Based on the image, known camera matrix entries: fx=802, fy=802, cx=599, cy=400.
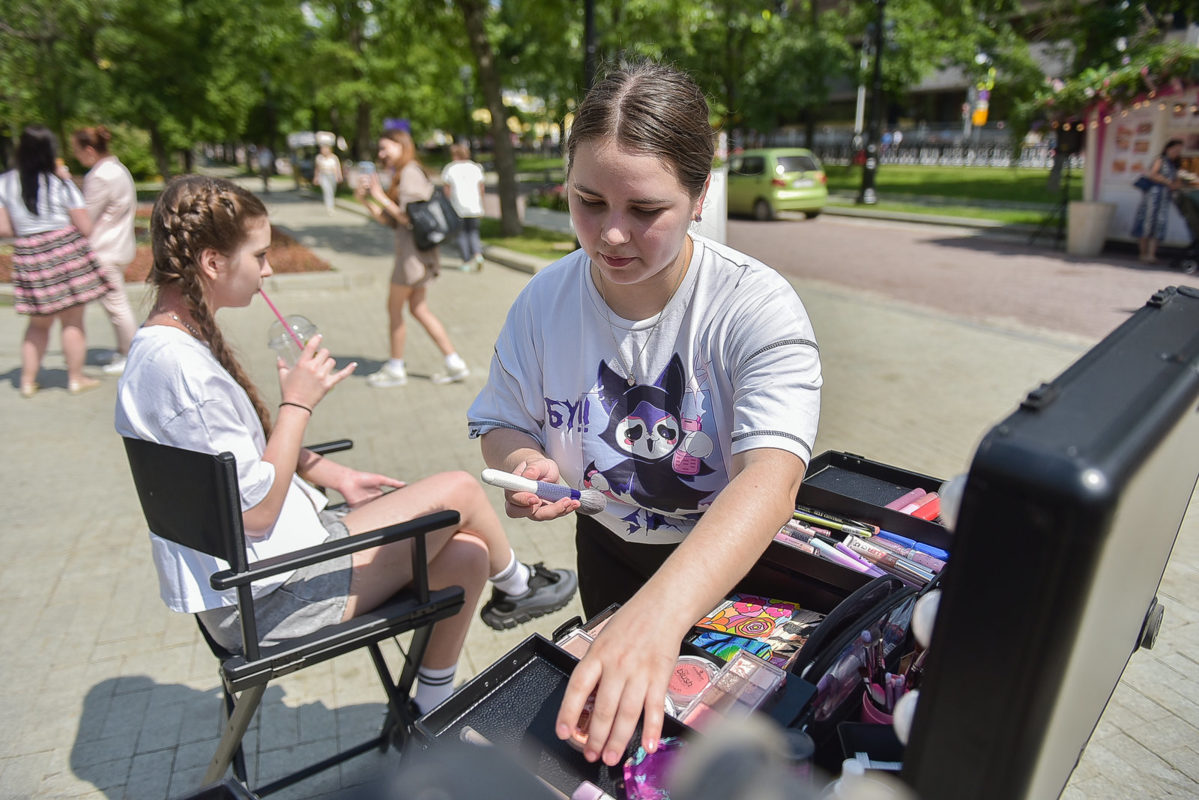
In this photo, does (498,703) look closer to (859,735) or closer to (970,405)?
(859,735)

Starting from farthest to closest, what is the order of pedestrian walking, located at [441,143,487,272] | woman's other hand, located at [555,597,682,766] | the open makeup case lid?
pedestrian walking, located at [441,143,487,272], woman's other hand, located at [555,597,682,766], the open makeup case lid

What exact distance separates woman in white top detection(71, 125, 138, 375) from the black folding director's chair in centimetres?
498

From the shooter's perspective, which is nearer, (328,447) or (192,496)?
(192,496)

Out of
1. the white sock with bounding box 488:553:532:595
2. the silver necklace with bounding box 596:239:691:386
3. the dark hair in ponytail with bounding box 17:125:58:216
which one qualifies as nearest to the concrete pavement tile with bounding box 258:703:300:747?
the white sock with bounding box 488:553:532:595

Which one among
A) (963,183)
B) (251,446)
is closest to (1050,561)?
(251,446)

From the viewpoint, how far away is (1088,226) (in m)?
12.2

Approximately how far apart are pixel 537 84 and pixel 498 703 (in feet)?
112

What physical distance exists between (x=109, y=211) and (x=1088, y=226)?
12.8 metres

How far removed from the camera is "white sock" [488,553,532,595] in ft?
8.69

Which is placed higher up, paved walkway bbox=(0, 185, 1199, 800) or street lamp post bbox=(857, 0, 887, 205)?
street lamp post bbox=(857, 0, 887, 205)

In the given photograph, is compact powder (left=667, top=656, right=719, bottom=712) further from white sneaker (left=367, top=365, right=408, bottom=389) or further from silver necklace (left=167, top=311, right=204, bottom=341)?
white sneaker (left=367, top=365, right=408, bottom=389)

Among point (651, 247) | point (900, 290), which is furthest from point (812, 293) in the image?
point (651, 247)

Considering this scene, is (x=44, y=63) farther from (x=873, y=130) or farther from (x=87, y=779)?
(x=873, y=130)

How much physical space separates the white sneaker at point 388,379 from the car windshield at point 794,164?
45.6 ft
